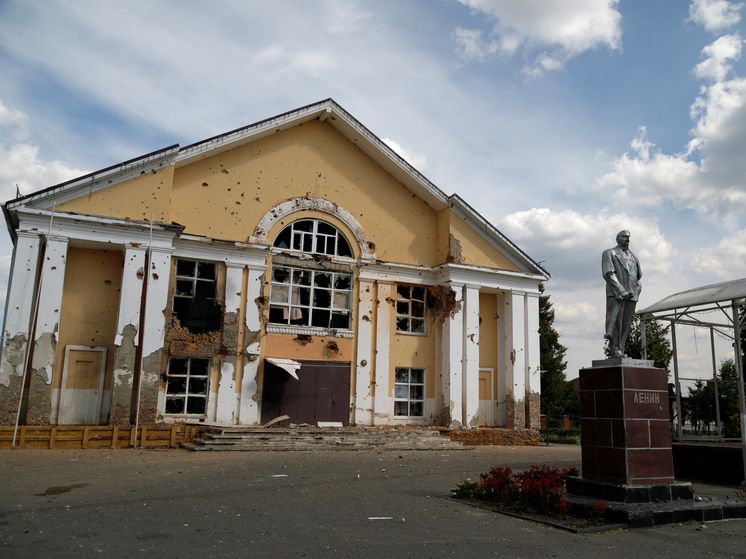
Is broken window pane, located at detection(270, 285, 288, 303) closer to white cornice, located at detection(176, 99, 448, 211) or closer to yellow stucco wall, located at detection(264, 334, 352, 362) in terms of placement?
yellow stucco wall, located at detection(264, 334, 352, 362)

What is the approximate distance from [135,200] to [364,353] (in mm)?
7982

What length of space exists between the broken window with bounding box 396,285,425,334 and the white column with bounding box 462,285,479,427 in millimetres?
1480

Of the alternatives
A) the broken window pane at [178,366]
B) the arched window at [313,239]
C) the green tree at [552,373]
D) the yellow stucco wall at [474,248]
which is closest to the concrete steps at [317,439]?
the broken window pane at [178,366]

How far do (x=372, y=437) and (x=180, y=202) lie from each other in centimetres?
853

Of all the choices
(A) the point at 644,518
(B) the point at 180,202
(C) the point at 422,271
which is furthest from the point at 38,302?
(A) the point at 644,518

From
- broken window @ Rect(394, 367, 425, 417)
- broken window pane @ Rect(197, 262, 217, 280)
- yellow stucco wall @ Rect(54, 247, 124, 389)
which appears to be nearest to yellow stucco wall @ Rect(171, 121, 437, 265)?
broken window pane @ Rect(197, 262, 217, 280)

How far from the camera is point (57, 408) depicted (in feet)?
47.5

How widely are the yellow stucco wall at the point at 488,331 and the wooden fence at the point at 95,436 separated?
9975 mm

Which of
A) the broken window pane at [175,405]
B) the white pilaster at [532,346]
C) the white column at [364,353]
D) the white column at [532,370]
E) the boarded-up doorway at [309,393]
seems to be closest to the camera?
the broken window pane at [175,405]

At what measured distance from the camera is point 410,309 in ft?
63.4

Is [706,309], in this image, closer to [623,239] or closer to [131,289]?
[623,239]

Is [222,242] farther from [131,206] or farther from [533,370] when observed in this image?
[533,370]

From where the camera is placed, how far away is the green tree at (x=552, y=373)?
32.0 metres

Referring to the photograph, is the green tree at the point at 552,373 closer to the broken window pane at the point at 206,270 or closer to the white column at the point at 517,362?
the white column at the point at 517,362
